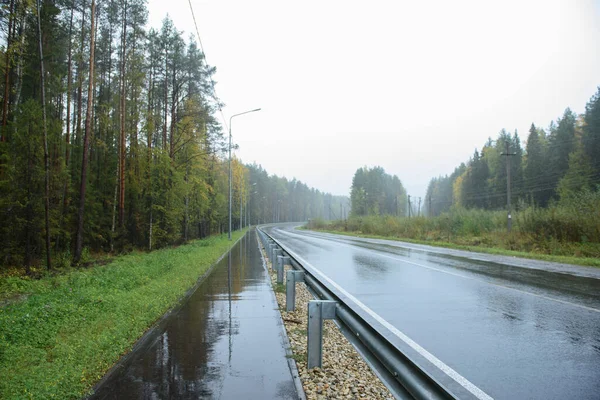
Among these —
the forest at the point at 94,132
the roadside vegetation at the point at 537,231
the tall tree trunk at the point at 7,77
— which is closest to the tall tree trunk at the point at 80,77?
the forest at the point at 94,132

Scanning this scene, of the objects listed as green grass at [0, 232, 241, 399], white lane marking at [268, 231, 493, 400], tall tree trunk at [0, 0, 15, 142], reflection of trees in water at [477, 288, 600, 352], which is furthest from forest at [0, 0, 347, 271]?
reflection of trees in water at [477, 288, 600, 352]

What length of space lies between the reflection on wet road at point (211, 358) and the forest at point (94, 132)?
438 inches

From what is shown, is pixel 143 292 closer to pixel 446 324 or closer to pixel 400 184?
pixel 446 324

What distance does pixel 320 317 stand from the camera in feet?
14.6

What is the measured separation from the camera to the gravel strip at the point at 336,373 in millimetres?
4078

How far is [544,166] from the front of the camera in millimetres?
62688

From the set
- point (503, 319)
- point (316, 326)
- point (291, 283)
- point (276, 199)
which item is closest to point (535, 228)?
point (503, 319)

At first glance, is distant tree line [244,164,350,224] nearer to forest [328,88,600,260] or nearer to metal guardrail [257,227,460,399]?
forest [328,88,600,260]

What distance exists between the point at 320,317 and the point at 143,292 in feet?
19.6

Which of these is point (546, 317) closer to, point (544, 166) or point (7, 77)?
Answer: point (7, 77)

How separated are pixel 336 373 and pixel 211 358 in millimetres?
1639

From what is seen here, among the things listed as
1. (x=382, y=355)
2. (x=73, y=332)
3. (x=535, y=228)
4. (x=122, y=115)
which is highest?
(x=122, y=115)

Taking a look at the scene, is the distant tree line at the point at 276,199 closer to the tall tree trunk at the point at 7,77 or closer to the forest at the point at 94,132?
the forest at the point at 94,132

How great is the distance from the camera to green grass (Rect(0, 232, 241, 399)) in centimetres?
410
